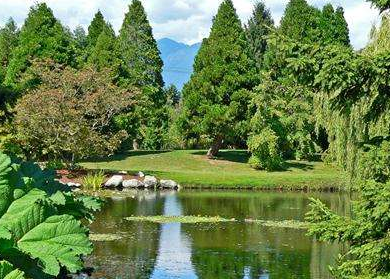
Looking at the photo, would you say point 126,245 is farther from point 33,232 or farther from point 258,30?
point 258,30

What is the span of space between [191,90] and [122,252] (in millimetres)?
29354

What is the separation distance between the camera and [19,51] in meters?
46.5

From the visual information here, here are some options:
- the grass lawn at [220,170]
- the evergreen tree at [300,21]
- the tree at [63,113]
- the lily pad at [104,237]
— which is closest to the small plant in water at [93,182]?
the tree at [63,113]

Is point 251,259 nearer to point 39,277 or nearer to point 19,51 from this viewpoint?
point 39,277

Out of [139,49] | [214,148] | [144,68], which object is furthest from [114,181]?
[139,49]

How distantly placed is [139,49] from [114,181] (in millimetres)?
20650

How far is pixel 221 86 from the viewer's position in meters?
43.9

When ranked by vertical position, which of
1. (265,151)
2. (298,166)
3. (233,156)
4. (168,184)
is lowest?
(168,184)

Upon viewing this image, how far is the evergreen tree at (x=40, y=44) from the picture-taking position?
150 ft

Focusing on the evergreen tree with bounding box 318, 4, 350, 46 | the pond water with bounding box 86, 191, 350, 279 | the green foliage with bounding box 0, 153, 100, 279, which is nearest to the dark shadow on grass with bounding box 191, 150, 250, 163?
the evergreen tree with bounding box 318, 4, 350, 46

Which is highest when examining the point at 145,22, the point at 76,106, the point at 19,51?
the point at 145,22

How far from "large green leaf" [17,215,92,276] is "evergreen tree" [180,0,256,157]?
3965 cm

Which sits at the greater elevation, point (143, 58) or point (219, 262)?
point (143, 58)

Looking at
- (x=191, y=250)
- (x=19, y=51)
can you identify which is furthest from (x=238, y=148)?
(x=191, y=250)
